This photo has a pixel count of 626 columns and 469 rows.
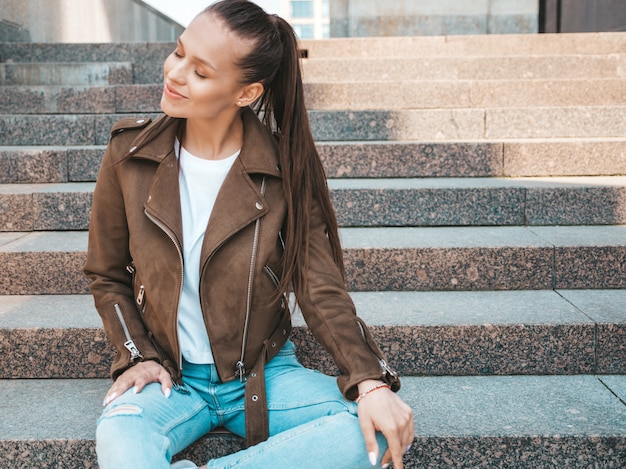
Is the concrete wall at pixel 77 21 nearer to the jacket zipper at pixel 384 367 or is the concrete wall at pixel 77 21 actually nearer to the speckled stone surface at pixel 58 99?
the speckled stone surface at pixel 58 99

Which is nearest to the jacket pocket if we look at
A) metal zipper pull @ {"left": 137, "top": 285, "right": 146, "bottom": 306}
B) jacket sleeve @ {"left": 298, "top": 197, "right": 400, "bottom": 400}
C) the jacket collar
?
metal zipper pull @ {"left": 137, "top": 285, "right": 146, "bottom": 306}

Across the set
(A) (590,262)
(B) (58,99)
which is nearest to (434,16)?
(B) (58,99)

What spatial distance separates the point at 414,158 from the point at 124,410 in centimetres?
250

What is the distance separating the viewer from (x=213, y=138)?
197cm

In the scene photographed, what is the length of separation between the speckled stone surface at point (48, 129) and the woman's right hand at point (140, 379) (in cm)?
266

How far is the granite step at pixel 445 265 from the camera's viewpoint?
2805 millimetres

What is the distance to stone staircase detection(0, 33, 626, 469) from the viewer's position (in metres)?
2.08

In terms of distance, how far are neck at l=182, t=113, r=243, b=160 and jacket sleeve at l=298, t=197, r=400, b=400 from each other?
31cm

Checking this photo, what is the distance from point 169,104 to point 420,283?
58.4 inches

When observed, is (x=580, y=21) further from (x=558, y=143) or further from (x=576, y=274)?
(x=576, y=274)

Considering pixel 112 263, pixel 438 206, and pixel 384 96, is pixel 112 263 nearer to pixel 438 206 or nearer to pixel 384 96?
pixel 438 206

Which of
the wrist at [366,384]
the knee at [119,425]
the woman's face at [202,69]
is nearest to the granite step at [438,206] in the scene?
the woman's face at [202,69]

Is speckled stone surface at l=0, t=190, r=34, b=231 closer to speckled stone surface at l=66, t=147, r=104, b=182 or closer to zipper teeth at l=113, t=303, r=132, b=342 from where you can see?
speckled stone surface at l=66, t=147, r=104, b=182

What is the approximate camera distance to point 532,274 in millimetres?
2852
